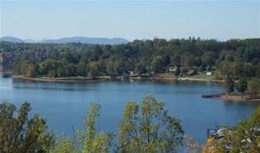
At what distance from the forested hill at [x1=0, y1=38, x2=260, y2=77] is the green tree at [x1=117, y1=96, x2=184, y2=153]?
98.9 feet

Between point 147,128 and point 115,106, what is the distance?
19017mm

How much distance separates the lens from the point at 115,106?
23.7m

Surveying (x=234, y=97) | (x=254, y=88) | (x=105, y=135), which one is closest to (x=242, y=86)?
(x=254, y=88)

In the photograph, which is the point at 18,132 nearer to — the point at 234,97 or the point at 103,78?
the point at 234,97

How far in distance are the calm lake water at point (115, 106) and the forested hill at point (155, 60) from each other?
28.0 ft

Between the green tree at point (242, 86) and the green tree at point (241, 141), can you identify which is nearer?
the green tree at point (241, 141)

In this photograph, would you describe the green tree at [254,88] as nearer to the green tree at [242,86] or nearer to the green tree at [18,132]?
the green tree at [242,86]

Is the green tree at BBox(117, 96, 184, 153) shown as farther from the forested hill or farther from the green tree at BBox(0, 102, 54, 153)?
the forested hill

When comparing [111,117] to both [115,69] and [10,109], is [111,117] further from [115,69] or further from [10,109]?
[115,69]

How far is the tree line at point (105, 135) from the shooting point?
3709 mm

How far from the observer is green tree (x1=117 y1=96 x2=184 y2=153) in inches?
186

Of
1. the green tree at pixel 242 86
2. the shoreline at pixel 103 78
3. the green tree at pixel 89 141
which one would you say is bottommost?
the shoreline at pixel 103 78

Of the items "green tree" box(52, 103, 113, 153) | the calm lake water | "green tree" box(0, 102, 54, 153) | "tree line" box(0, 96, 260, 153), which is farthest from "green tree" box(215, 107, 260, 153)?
the calm lake water

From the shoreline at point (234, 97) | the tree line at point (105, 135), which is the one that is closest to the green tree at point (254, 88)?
the shoreline at point (234, 97)
